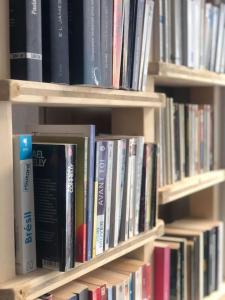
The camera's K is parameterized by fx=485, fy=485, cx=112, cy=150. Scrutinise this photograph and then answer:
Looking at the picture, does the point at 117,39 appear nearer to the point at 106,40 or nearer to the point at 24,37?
the point at 106,40

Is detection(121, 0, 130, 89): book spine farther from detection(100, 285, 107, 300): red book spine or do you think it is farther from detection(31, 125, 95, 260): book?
detection(100, 285, 107, 300): red book spine

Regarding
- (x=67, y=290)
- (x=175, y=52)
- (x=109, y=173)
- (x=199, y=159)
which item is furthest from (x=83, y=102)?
(x=199, y=159)

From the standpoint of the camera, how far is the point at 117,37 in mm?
1143

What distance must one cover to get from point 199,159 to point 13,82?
1.06 m

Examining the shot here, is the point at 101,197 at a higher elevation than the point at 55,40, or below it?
below

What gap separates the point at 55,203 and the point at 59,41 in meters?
0.33

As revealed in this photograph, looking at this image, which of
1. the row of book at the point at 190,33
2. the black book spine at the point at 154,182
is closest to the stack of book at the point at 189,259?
the black book spine at the point at 154,182

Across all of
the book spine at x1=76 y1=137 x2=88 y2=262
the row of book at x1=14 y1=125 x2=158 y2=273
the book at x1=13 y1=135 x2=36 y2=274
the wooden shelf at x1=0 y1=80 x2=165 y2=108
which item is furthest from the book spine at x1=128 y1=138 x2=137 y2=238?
the book at x1=13 y1=135 x2=36 y2=274

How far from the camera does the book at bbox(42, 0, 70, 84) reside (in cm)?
96

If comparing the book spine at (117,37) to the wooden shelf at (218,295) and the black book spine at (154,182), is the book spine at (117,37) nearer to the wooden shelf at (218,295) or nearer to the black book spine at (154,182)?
the black book spine at (154,182)

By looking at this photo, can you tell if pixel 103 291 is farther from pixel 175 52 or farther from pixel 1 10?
pixel 175 52

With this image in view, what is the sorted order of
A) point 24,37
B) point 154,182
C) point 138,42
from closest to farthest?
point 24,37
point 138,42
point 154,182

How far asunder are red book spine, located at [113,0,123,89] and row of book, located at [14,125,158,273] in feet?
0.51

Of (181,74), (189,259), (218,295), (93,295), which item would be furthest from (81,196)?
(218,295)
